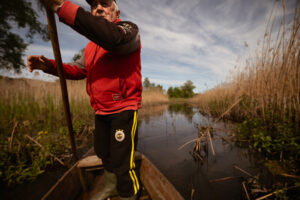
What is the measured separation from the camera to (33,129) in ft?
8.86

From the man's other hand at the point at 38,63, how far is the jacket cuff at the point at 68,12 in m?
0.65

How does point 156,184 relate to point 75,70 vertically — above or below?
below

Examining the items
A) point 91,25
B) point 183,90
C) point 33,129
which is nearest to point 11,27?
point 33,129

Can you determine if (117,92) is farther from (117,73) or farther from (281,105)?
(281,105)

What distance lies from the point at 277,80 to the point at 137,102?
9.19 ft

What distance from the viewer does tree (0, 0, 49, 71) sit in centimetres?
734

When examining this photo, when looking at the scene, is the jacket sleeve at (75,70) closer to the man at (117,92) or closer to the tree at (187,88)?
the man at (117,92)

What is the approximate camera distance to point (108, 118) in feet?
3.80

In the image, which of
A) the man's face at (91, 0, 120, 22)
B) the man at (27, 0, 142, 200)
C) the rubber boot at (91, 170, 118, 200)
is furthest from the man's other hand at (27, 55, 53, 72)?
the rubber boot at (91, 170, 118, 200)

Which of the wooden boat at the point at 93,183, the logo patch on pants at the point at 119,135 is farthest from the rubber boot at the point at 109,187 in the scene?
the logo patch on pants at the point at 119,135

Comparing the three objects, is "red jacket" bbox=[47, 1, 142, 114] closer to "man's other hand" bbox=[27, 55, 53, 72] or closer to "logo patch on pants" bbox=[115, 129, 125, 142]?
"man's other hand" bbox=[27, 55, 53, 72]

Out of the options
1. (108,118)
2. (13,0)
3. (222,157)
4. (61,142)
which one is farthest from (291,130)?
(13,0)

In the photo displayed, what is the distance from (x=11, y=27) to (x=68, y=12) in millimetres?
11751

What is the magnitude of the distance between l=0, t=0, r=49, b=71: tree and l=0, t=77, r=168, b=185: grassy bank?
6.46 metres
